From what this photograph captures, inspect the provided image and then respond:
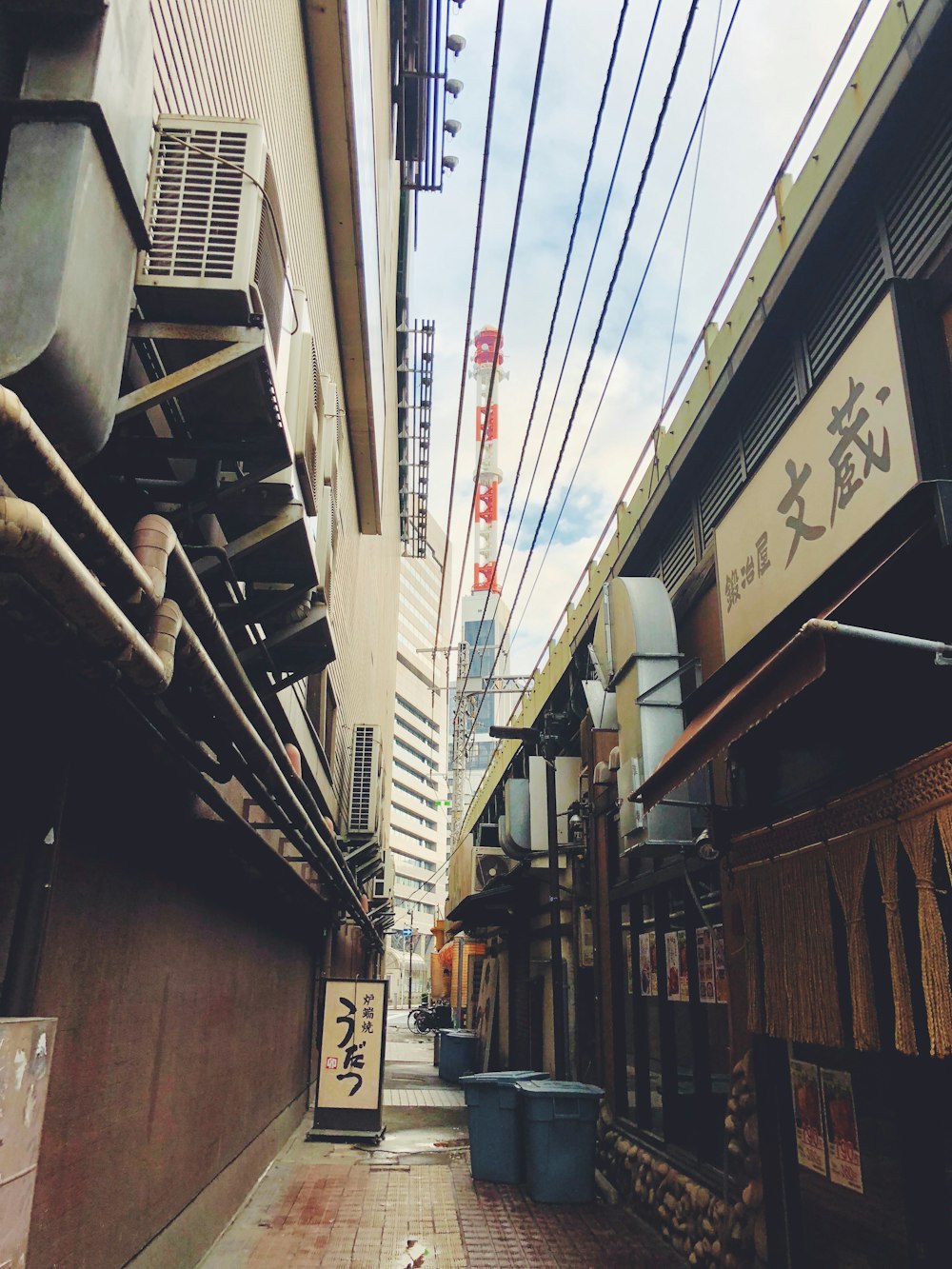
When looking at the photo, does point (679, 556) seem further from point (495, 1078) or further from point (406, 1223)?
point (406, 1223)

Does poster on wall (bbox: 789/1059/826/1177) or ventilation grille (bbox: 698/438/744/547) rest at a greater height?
ventilation grille (bbox: 698/438/744/547)

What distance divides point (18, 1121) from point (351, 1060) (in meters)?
10.2

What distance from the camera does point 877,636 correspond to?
3.56 m

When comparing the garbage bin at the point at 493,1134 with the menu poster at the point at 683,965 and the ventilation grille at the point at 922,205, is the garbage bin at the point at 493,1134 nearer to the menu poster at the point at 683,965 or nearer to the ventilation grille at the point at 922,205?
the menu poster at the point at 683,965

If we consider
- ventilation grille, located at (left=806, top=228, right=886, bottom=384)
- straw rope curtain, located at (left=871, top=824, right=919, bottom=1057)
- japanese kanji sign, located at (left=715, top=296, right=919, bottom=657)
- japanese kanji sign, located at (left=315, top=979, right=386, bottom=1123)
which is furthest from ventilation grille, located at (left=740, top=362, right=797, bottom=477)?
japanese kanji sign, located at (left=315, top=979, right=386, bottom=1123)

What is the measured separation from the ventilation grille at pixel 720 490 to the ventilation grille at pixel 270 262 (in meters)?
4.30

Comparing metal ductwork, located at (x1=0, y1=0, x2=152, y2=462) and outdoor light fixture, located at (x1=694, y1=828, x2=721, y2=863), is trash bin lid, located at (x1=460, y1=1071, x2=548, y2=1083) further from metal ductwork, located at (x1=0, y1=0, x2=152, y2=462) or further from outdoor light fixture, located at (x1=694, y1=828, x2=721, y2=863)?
metal ductwork, located at (x1=0, y1=0, x2=152, y2=462)

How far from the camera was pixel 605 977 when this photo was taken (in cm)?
1042

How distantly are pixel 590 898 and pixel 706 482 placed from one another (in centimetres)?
586

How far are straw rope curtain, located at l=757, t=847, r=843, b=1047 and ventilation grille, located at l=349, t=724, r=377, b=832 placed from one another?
41.1 feet

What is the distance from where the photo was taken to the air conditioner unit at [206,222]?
3855 millimetres

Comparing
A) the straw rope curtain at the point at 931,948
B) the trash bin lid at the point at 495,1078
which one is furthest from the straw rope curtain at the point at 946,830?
the trash bin lid at the point at 495,1078

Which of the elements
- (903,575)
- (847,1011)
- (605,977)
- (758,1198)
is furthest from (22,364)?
(605,977)

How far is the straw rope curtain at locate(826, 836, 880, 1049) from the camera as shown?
14.8 ft
